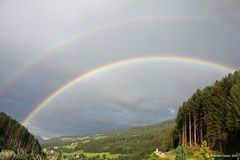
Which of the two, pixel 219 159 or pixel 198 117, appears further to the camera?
pixel 198 117

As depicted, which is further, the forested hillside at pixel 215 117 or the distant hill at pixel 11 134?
the distant hill at pixel 11 134

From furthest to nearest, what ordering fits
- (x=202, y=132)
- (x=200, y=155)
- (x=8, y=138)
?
1. (x=8, y=138)
2. (x=202, y=132)
3. (x=200, y=155)

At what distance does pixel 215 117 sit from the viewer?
7812cm

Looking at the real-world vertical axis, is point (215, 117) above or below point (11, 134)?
below

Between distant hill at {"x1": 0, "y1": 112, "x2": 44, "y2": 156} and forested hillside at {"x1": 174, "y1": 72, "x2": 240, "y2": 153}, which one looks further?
distant hill at {"x1": 0, "y1": 112, "x2": 44, "y2": 156}

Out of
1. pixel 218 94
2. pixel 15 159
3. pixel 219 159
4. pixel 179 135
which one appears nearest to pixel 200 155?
pixel 219 159

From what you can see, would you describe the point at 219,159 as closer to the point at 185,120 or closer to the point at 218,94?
the point at 218,94

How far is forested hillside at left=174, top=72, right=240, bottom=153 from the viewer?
231 ft

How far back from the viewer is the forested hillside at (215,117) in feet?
231

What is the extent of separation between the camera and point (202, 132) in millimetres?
89062

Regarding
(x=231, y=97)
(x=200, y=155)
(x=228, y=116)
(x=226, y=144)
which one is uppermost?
(x=231, y=97)

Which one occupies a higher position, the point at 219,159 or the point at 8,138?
the point at 8,138

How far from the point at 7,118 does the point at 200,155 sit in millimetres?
156492

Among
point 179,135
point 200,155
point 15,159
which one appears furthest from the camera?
point 15,159
